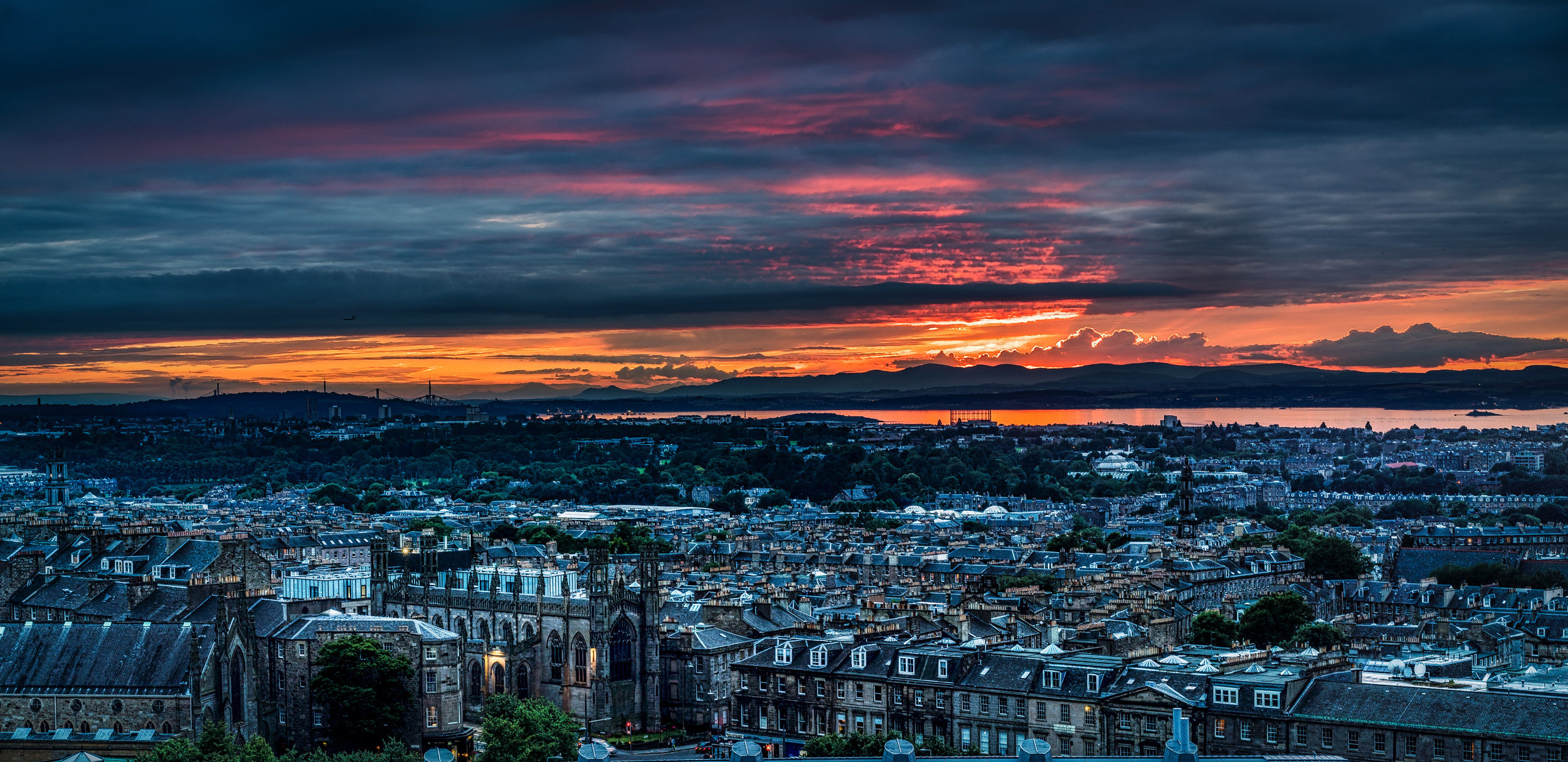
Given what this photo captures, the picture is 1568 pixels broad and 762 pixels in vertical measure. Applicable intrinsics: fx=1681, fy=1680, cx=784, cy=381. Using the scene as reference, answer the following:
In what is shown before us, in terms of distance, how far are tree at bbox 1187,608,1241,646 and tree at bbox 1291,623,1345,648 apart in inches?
→ 145

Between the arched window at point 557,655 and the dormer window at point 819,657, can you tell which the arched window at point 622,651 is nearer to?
the arched window at point 557,655

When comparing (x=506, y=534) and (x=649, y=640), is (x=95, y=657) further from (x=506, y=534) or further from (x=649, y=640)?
(x=506, y=534)

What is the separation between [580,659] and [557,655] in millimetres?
1512

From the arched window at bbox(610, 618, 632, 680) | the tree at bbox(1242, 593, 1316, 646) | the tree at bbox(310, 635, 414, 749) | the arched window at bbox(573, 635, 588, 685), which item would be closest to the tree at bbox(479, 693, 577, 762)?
the tree at bbox(310, 635, 414, 749)

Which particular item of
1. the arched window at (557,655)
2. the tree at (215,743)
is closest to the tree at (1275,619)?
the arched window at (557,655)

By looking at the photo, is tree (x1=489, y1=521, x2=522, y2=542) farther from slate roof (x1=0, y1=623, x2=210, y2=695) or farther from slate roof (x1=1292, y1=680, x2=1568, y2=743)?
slate roof (x1=1292, y1=680, x2=1568, y2=743)

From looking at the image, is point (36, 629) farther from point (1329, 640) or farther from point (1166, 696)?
point (1329, 640)

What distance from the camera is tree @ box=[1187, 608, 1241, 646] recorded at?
100625 mm

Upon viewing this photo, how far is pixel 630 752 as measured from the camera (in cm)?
8131

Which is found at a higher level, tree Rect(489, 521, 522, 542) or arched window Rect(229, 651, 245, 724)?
arched window Rect(229, 651, 245, 724)

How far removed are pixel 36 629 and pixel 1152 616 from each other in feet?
203

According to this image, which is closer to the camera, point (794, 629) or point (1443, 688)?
point (1443, 688)

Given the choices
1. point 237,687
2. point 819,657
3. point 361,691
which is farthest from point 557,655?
point 237,687

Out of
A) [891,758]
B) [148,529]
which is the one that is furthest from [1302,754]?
[148,529]
